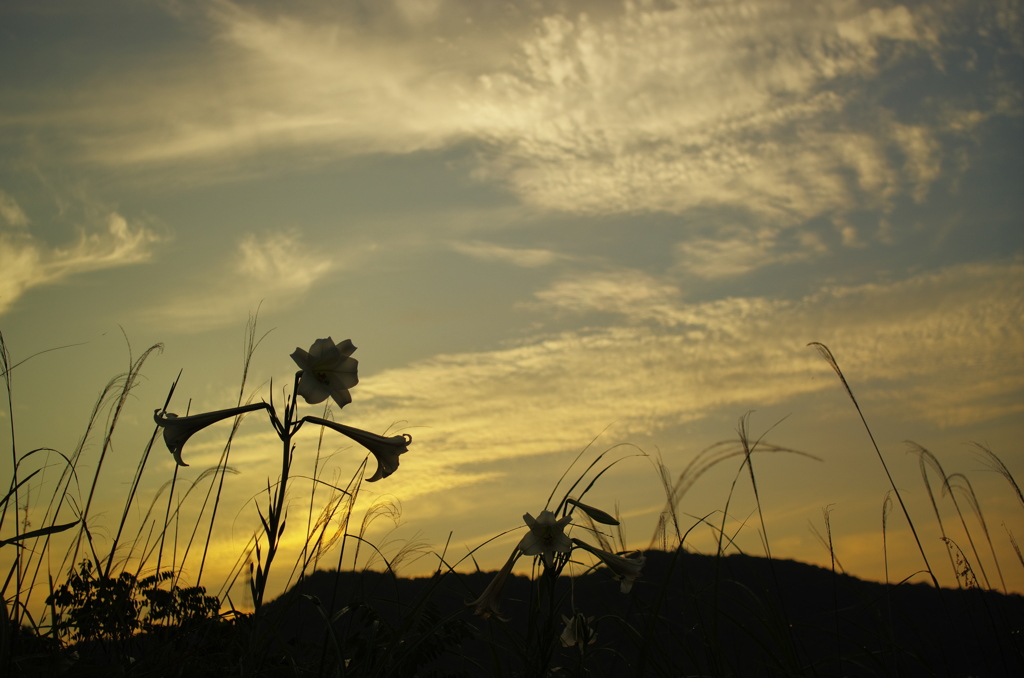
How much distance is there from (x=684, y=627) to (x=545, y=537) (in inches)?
35.4

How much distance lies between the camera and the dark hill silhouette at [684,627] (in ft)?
6.40

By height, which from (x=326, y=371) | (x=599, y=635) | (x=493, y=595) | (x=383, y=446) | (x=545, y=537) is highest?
(x=326, y=371)

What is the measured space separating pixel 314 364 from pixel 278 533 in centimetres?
47

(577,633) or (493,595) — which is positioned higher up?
(493,595)

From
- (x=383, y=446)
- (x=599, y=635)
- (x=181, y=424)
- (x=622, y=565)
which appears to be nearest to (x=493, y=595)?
(x=622, y=565)

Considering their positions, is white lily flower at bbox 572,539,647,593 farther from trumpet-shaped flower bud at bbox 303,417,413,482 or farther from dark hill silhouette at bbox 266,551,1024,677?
trumpet-shaped flower bud at bbox 303,417,413,482

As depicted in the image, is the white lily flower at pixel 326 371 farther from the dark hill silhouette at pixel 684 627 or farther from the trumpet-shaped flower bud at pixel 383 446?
the dark hill silhouette at pixel 684 627

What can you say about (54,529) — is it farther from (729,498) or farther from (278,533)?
(729,498)

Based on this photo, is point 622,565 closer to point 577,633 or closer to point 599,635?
point 577,633

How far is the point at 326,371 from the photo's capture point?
1.97 metres

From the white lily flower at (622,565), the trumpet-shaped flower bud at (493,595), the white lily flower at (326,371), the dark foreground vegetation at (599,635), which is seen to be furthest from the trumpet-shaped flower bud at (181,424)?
the white lily flower at (622,565)

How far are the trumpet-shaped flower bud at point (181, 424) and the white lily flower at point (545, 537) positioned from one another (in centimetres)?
89

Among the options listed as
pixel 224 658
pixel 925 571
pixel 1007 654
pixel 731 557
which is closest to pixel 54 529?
pixel 224 658

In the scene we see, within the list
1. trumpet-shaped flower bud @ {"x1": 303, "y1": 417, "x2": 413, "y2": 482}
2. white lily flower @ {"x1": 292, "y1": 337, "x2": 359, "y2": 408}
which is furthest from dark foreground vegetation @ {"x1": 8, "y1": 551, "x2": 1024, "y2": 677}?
white lily flower @ {"x1": 292, "y1": 337, "x2": 359, "y2": 408}
